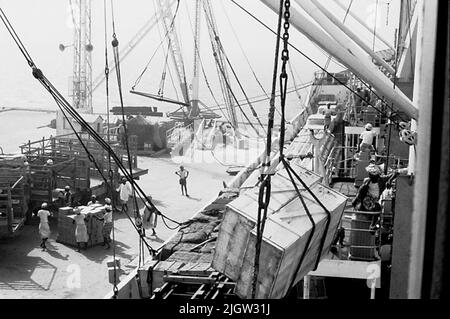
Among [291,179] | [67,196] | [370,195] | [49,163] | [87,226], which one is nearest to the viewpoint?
[291,179]

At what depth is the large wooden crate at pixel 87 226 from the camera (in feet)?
54.8

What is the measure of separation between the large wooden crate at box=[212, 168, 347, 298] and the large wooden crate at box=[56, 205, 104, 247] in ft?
34.7

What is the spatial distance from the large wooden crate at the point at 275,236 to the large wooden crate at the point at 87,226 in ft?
34.7

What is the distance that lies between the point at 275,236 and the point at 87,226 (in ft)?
38.2

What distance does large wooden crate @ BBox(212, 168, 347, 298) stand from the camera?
238 inches

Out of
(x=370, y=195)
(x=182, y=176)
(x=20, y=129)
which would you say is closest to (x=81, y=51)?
(x=20, y=129)


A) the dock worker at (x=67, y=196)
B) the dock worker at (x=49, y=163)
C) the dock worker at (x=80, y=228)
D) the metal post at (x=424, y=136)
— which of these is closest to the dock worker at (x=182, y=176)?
the dock worker at (x=67, y=196)

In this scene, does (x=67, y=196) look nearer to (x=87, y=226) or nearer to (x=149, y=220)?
(x=87, y=226)

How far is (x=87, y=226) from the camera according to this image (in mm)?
16641

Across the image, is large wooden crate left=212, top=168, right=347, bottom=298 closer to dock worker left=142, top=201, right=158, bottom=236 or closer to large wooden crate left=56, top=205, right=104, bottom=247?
large wooden crate left=56, top=205, right=104, bottom=247

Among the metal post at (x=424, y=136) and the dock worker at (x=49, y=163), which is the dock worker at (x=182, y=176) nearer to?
the dock worker at (x=49, y=163)

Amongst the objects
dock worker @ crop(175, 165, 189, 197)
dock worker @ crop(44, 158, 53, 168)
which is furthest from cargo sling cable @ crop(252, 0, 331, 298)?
dock worker @ crop(175, 165, 189, 197)

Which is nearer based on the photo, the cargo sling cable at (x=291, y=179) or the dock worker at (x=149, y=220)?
the cargo sling cable at (x=291, y=179)

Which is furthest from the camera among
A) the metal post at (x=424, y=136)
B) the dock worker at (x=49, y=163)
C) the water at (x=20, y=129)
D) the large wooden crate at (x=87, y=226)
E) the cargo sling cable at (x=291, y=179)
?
the water at (x=20, y=129)
